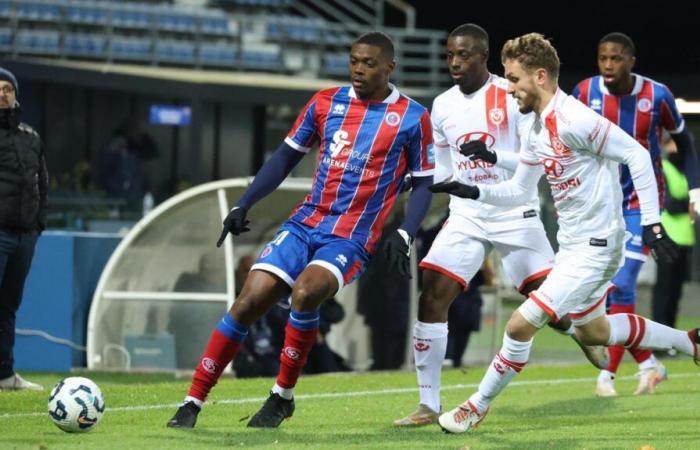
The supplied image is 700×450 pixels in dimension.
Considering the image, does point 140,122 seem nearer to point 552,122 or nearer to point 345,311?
point 345,311

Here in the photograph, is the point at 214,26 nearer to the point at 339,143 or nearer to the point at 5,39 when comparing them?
the point at 5,39

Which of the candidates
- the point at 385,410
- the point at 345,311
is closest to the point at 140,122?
the point at 345,311

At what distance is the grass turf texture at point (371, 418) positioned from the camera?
22.8 ft

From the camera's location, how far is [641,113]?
973 centimetres

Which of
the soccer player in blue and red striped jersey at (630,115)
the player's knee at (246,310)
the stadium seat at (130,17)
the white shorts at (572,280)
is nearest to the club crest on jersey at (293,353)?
the player's knee at (246,310)

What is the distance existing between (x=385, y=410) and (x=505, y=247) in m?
1.48

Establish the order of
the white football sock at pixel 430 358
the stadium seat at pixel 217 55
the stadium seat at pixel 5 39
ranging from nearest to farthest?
the white football sock at pixel 430 358 → the stadium seat at pixel 5 39 → the stadium seat at pixel 217 55

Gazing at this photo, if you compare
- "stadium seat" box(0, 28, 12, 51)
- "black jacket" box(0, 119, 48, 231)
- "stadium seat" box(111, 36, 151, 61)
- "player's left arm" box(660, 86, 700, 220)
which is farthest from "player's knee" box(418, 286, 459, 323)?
"stadium seat" box(111, 36, 151, 61)

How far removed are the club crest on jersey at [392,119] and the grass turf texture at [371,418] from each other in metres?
1.63

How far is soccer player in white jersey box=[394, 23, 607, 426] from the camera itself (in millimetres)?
8094

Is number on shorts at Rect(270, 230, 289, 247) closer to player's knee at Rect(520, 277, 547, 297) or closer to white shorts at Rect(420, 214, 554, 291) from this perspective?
white shorts at Rect(420, 214, 554, 291)

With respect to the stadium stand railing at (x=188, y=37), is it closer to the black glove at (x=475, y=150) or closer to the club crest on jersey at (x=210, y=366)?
the black glove at (x=475, y=150)

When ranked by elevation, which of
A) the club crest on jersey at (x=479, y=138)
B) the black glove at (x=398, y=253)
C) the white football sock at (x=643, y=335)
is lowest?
the white football sock at (x=643, y=335)

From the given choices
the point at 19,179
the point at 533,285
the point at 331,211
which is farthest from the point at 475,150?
the point at 19,179
